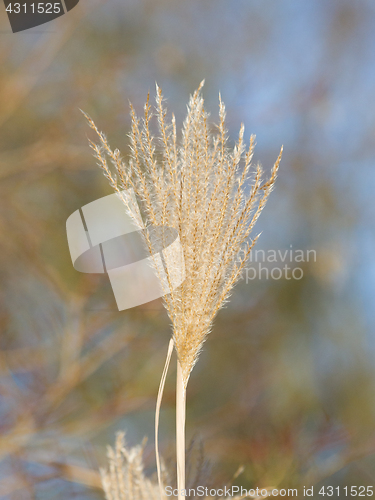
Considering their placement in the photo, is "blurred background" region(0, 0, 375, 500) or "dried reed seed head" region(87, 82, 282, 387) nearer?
"dried reed seed head" region(87, 82, 282, 387)

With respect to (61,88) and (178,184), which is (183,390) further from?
(61,88)

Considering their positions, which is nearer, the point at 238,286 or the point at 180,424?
the point at 180,424

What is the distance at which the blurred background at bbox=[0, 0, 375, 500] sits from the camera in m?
1.00

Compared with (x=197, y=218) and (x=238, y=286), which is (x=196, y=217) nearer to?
(x=197, y=218)

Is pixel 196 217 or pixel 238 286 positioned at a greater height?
pixel 196 217

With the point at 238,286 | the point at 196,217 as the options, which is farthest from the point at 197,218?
the point at 238,286

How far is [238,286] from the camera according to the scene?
1.06 metres

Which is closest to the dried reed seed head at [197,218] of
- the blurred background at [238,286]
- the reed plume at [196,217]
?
the reed plume at [196,217]

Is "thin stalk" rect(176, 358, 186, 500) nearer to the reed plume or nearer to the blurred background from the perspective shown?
the reed plume

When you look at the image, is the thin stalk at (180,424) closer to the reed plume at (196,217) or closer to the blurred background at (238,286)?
the reed plume at (196,217)

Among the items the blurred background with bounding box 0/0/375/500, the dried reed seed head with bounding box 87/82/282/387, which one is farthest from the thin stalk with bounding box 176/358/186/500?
the blurred background with bounding box 0/0/375/500

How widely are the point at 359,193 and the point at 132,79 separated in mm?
788

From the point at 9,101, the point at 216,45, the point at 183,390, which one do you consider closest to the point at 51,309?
the point at 183,390

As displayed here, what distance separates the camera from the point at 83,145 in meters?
1.07
